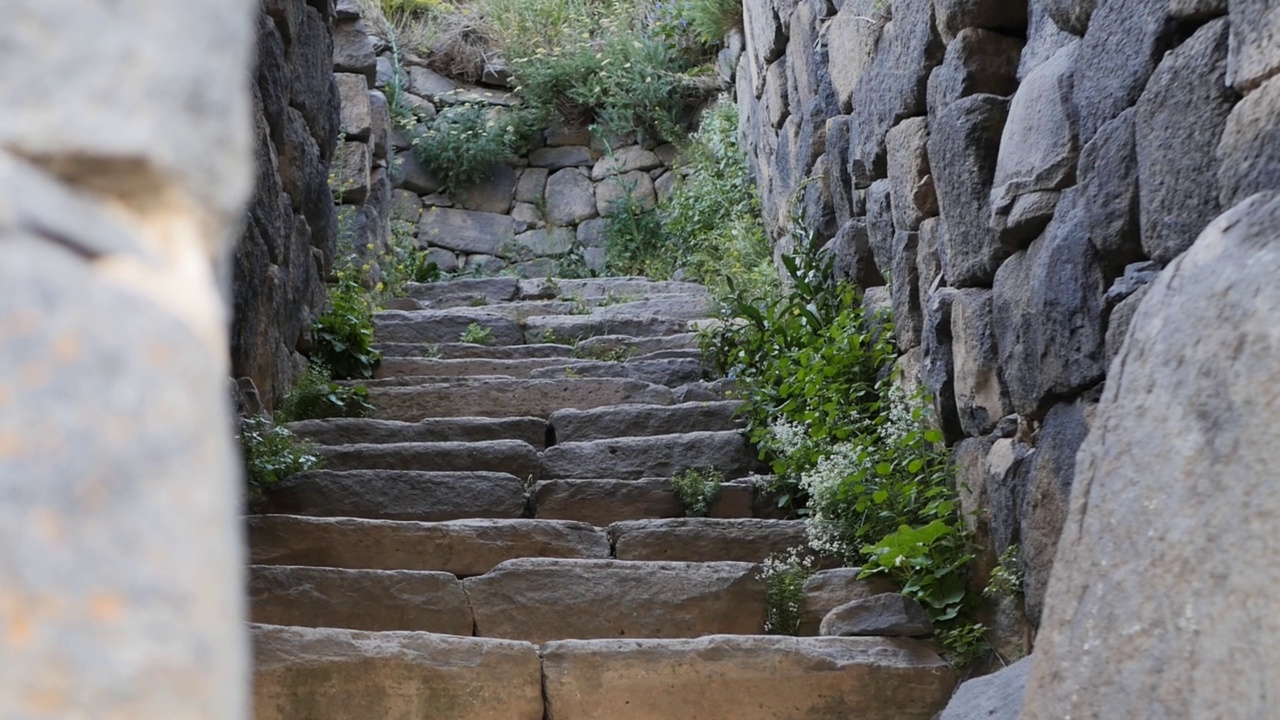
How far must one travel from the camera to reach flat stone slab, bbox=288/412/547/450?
4234mm

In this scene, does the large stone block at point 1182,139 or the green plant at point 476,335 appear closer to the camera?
the large stone block at point 1182,139

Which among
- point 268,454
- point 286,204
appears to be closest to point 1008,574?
point 268,454

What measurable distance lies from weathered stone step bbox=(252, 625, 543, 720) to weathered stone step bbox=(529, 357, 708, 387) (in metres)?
2.51

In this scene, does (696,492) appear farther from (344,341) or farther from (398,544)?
(344,341)

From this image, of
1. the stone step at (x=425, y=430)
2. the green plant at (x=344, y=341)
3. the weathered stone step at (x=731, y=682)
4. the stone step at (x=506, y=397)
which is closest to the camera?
the weathered stone step at (x=731, y=682)

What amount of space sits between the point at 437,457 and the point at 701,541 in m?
1.06

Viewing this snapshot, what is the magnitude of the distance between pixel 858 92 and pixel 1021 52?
1.23 m

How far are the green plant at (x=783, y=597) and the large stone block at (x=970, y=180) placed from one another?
0.82 m

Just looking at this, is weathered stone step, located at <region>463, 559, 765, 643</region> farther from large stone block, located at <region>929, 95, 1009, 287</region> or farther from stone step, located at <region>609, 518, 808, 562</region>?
large stone block, located at <region>929, 95, 1009, 287</region>

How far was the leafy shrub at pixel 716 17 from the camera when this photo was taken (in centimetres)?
686

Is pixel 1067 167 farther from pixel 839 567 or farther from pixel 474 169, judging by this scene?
pixel 474 169

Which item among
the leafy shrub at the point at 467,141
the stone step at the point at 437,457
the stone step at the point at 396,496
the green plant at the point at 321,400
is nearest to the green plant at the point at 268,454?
the stone step at the point at 396,496

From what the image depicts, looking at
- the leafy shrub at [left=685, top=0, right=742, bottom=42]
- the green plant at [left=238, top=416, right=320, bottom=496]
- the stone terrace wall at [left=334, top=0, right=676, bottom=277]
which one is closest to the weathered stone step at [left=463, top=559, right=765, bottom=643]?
the green plant at [left=238, top=416, right=320, bottom=496]

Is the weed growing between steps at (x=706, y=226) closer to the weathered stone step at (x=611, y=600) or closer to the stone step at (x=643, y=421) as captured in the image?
the stone step at (x=643, y=421)
